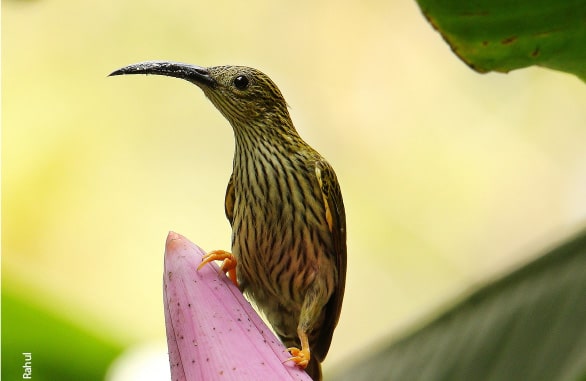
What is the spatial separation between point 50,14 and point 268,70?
1.30 meters

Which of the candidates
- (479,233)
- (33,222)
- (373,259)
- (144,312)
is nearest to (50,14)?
(33,222)

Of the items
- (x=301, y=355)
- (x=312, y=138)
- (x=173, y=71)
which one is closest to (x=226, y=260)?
(x=301, y=355)

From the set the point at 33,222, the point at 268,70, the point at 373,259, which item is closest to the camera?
the point at 33,222

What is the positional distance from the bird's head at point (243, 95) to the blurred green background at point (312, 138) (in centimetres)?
236

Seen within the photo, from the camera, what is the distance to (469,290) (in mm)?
2055

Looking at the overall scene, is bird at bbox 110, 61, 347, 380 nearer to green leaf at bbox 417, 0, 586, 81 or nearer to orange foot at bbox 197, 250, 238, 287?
orange foot at bbox 197, 250, 238, 287

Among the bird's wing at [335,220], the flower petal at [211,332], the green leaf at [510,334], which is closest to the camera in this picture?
the flower petal at [211,332]

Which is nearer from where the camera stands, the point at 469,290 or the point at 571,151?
the point at 469,290

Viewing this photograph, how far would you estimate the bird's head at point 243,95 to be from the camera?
7.34 ft

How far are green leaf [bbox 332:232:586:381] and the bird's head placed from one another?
0.70 meters

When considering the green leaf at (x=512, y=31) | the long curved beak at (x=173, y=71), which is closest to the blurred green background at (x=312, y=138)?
the long curved beak at (x=173, y=71)

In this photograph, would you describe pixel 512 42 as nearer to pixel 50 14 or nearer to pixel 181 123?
pixel 181 123

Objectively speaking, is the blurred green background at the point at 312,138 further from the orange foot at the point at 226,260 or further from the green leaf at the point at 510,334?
the green leaf at the point at 510,334

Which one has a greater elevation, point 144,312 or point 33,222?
point 33,222
